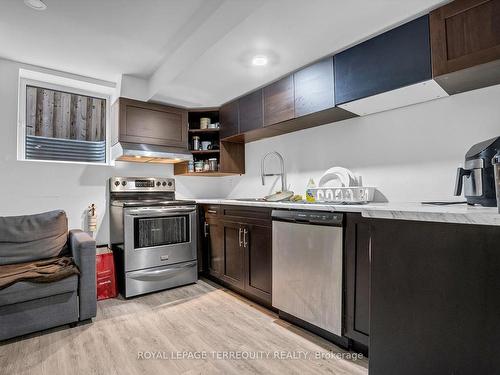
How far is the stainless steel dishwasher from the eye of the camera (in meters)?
1.83

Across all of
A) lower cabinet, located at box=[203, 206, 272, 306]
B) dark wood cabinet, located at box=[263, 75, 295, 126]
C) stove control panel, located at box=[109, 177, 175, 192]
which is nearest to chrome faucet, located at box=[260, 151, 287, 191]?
dark wood cabinet, located at box=[263, 75, 295, 126]

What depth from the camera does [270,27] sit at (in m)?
1.84

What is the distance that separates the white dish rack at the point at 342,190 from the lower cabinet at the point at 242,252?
0.51m

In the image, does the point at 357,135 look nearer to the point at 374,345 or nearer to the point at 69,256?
the point at 374,345

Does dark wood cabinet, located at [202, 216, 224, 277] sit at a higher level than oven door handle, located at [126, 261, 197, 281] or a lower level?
higher

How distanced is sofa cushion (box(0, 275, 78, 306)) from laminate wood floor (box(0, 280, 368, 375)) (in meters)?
0.31

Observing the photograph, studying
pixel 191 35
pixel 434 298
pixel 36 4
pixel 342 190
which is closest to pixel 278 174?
pixel 342 190

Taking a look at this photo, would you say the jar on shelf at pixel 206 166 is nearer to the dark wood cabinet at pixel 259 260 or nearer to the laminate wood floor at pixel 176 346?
the dark wood cabinet at pixel 259 260

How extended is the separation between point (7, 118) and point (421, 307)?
147 inches

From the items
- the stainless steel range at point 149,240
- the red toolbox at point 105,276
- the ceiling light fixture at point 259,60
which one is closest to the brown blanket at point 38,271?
the red toolbox at point 105,276

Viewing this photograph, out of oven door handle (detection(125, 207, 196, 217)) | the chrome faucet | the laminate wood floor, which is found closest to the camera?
the laminate wood floor

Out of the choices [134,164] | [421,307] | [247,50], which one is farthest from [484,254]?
[134,164]

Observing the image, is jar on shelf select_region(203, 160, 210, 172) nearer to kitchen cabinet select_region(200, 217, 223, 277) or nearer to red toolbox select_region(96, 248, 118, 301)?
kitchen cabinet select_region(200, 217, 223, 277)

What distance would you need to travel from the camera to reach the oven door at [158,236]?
2766mm
